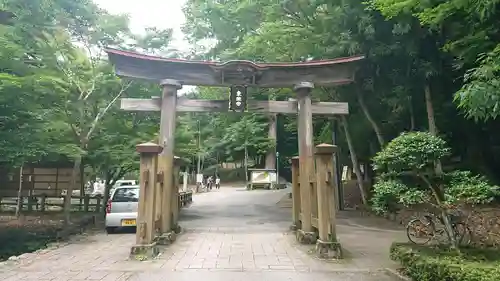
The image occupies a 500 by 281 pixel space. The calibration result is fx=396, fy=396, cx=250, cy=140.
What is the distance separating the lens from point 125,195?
1190 cm

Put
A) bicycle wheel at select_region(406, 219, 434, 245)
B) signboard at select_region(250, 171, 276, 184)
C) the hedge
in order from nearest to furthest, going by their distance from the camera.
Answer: the hedge → bicycle wheel at select_region(406, 219, 434, 245) → signboard at select_region(250, 171, 276, 184)

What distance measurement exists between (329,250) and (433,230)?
Result: 202cm

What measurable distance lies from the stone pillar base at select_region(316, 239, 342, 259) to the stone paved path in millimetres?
287

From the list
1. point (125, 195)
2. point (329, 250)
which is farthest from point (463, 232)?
point (125, 195)

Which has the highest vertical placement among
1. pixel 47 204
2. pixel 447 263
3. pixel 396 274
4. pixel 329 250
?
pixel 47 204

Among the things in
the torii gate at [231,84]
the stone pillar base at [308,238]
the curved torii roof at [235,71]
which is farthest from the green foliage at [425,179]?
the curved torii roof at [235,71]

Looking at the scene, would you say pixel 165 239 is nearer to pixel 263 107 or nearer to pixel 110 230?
pixel 110 230

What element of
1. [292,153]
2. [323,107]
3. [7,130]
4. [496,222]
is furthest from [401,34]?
[292,153]

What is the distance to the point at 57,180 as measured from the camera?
18859mm

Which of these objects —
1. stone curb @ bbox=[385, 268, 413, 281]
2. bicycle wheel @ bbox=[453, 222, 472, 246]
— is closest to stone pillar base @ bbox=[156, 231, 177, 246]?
stone curb @ bbox=[385, 268, 413, 281]

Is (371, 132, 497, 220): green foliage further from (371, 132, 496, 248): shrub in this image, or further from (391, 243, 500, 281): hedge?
(391, 243, 500, 281): hedge

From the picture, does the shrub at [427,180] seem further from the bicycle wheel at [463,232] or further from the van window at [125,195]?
the van window at [125,195]

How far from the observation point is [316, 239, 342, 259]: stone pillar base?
24.7 feet

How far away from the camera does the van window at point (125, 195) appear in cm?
1177
